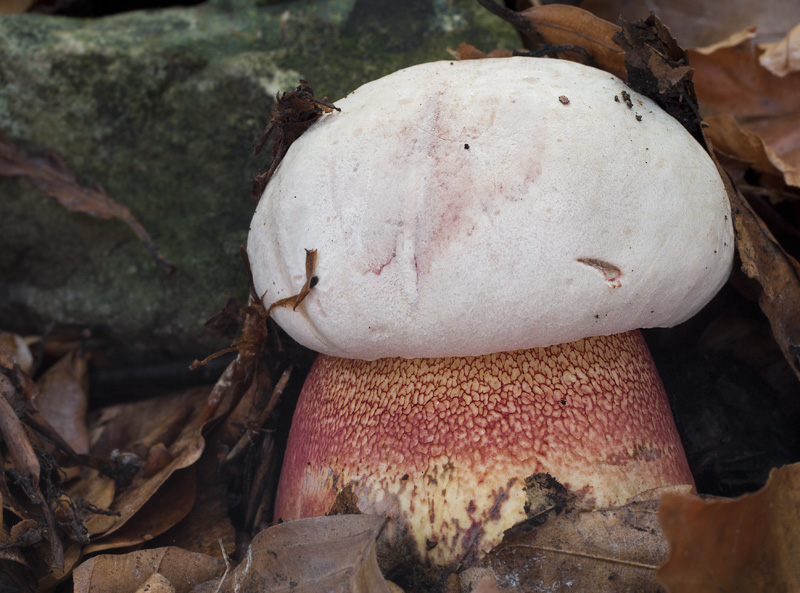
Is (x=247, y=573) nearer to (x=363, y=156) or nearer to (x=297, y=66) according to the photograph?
(x=363, y=156)

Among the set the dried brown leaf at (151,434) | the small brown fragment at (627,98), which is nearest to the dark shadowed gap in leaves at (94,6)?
the dried brown leaf at (151,434)

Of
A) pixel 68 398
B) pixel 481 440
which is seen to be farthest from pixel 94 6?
pixel 481 440

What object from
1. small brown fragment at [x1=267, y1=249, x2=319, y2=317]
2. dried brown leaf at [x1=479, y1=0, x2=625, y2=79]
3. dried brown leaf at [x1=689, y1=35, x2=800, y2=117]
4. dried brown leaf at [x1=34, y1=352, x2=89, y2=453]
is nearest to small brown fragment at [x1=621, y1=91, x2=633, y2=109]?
dried brown leaf at [x1=479, y1=0, x2=625, y2=79]

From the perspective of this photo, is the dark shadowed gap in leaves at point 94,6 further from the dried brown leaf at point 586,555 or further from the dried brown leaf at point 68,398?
the dried brown leaf at point 586,555

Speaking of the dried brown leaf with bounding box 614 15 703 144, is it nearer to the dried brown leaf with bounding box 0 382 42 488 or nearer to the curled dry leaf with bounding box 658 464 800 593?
the curled dry leaf with bounding box 658 464 800 593

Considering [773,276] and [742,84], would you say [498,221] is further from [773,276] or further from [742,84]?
[742,84]

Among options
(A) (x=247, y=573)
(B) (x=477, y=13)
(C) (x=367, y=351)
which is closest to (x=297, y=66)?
(B) (x=477, y=13)
